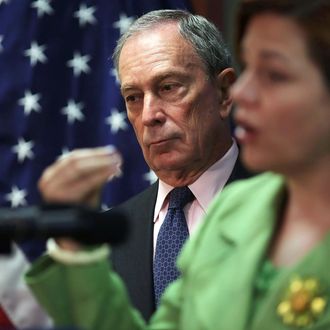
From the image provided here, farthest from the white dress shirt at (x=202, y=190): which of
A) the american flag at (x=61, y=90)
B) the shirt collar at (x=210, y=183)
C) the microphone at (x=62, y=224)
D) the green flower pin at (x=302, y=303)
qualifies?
the microphone at (x=62, y=224)

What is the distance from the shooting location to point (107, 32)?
145 inches

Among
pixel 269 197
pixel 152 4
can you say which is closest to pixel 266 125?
pixel 269 197

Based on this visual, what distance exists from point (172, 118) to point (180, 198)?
9.6 inches

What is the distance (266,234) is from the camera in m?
1.53

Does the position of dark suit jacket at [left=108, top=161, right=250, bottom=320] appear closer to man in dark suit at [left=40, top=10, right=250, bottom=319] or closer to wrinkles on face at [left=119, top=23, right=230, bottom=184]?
man in dark suit at [left=40, top=10, right=250, bottom=319]

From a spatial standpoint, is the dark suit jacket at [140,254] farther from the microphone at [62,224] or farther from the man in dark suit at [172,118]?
the microphone at [62,224]

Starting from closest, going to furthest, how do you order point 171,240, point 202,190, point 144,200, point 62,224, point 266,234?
point 62,224 < point 266,234 < point 171,240 < point 202,190 < point 144,200

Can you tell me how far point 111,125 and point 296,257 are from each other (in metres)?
2.27

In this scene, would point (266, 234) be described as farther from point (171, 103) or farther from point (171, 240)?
point (171, 103)

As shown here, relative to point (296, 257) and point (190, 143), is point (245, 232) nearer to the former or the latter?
point (296, 257)

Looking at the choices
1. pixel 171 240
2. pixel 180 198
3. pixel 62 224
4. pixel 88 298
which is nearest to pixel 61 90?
pixel 180 198

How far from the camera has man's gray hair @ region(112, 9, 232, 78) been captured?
9.78 feet

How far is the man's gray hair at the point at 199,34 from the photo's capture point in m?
2.98

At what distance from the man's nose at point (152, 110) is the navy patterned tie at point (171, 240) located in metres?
0.21
